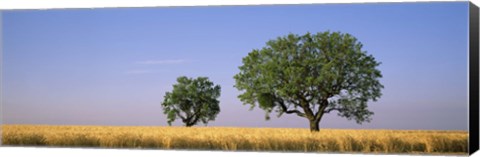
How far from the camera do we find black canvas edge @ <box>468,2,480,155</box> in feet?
64.6

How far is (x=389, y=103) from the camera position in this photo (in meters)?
20.5

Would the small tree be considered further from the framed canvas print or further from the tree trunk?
the tree trunk

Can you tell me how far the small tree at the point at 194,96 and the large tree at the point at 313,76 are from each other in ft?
2.11

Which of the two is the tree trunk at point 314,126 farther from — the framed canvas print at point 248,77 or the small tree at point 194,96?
the small tree at point 194,96

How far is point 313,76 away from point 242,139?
6.48ft

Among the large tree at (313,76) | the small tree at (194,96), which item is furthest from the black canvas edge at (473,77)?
the small tree at (194,96)

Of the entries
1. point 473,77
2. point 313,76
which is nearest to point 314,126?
point 313,76

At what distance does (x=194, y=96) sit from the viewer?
24.0 metres

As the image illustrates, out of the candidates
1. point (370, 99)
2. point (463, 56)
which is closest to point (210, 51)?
point (370, 99)

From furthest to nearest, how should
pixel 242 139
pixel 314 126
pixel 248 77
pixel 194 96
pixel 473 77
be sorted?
pixel 194 96 < pixel 248 77 < pixel 242 139 < pixel 314 126 < pixel 473 77

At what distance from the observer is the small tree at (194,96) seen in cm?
2177

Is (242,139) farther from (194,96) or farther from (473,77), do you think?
(473,77)

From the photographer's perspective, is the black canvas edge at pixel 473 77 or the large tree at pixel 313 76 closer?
the black canvas edge at pixel 473 77

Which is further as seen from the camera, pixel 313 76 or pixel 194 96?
pixel 194 96
